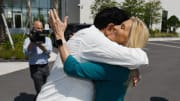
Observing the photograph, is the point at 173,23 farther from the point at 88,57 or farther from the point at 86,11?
the point at 88,57

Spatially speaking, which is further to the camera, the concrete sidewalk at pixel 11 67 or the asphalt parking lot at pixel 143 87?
the concrete sidewalk at pixel 11 67

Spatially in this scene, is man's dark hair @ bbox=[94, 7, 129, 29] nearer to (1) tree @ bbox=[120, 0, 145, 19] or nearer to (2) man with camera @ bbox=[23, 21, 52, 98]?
(2) man with camera @ bbox=[23, 21, 52, 98]

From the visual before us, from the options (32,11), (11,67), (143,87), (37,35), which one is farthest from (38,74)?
(32,11)

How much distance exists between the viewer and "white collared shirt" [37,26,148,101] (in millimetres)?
2000

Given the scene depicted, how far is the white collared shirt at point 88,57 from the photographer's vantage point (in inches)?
78.7

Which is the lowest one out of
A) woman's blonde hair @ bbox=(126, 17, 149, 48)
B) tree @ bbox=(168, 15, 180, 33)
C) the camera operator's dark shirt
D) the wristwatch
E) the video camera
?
tree @ bbox=(168, 15, 180, 33)

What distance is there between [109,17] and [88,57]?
0.30 m

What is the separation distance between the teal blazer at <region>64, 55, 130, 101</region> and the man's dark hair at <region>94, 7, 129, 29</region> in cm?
28

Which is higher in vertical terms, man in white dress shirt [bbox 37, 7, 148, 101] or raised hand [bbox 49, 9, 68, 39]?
raised hand [bbox 49, 9, 68, 39]

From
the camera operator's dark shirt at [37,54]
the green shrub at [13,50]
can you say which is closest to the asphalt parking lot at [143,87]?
the camera operator's dark shirt at [37,54]

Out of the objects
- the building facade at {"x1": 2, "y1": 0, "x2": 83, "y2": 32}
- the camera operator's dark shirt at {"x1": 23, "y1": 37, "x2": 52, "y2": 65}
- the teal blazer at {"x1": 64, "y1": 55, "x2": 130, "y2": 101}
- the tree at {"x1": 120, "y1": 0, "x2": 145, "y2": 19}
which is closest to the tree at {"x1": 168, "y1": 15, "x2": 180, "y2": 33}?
the tree at {"x1": 120, "y1": 0, "x2": 145, "y2": 19}

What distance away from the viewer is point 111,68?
2029 millimetres

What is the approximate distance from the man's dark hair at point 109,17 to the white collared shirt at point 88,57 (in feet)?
0.23

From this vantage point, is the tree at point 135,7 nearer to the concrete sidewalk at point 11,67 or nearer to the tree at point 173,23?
the tree at point 173,23
